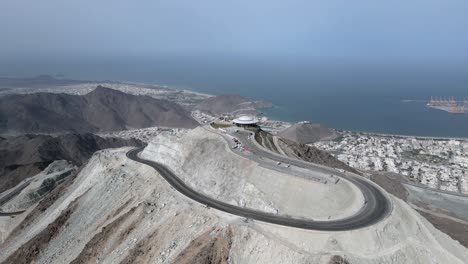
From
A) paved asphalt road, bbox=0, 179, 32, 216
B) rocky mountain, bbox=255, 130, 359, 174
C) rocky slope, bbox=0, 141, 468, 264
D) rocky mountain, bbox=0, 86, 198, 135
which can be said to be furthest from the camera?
rocky mountain, bbox=0, 86, 198, 135

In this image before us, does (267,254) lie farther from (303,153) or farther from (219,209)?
(303,153)

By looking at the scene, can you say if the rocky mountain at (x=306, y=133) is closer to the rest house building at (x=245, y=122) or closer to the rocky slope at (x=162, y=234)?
the rest house building at (x=245, y=122)

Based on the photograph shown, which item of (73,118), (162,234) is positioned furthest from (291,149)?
(73,118)

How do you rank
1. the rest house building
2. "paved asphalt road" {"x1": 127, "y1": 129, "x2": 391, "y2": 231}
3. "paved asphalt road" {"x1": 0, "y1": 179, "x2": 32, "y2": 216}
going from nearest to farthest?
"paved asphalt road" {"x1": 127, "y1": 129, "x2": 391, "y2": 231} < "paved asphalt road" {"x1": 0, "y1": 179, "x2": 32, "y2": 216} < the rest house building

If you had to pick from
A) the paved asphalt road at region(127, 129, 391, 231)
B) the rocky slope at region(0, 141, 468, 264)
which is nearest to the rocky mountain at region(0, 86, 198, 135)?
the rocky slope at region(0, 141, 468, 264)

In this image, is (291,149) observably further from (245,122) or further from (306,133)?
(306,133)

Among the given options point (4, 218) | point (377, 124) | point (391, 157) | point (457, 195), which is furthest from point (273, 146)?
point (377, 124)

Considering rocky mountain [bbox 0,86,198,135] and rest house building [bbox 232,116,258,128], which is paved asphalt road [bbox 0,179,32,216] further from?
rocky mountain [bbox 0,86,198,135]
